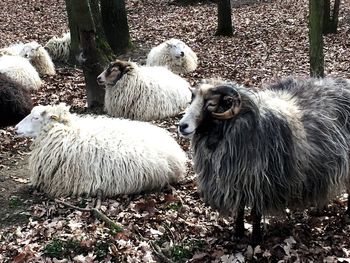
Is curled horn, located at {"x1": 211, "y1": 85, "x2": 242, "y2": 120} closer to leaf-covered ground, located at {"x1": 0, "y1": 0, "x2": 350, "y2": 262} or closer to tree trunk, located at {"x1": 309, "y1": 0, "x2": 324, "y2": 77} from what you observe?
leaf-covered ground, located at {"x1": 0, "y1": 0, "x2": 350, "y2": 262}

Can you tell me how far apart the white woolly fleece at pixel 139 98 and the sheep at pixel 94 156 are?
2303mm

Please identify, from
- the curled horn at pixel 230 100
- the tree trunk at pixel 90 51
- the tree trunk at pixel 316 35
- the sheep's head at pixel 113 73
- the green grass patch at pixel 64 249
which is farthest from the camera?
the sheep's head at pixel 113 73

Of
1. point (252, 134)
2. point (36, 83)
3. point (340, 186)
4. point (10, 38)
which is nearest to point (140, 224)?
point (252, 134)

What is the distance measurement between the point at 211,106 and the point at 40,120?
10.9ft

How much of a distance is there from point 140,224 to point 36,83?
299 inches

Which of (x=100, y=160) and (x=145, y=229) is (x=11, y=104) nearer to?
(x=100, y=160)

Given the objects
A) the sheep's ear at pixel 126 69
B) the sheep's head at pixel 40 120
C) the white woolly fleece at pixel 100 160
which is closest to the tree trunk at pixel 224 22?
the sheep's ear at pixel 126 69

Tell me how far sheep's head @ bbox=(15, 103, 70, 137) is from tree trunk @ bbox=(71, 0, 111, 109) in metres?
2.55

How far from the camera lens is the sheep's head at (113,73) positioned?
376 inches

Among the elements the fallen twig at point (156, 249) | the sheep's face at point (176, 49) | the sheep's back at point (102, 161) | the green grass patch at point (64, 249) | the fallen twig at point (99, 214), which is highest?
the sheep's face at point (176, 49)

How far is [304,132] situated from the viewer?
→ 5234mm

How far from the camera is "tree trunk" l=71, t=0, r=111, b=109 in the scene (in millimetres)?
9281

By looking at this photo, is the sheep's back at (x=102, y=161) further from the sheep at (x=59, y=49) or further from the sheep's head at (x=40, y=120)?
the sheep at (x=59, y=49)

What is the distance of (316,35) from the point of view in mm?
9336
